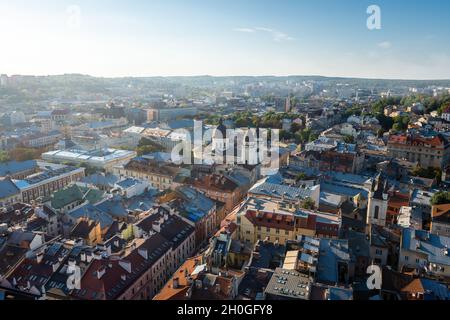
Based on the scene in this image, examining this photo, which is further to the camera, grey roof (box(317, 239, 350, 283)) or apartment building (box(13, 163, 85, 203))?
apartment building (box(13, 163, 85, 203))

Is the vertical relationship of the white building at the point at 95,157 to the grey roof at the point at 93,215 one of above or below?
above

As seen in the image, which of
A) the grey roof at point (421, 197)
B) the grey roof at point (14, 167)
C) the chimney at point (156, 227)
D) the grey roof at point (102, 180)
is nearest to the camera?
the chimney at point (156, 227)

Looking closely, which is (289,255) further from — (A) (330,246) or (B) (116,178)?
(B) (116,178)

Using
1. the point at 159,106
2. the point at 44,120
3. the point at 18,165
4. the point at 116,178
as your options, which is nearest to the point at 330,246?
the point at 116,178

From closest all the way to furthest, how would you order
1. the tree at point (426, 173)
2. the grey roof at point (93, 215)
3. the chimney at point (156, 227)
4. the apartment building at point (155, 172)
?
the chimney at point (156, 227) < the grey roof at point (93, 215) < the apartment building at point (155, 172) < the tree at point (426, 173)

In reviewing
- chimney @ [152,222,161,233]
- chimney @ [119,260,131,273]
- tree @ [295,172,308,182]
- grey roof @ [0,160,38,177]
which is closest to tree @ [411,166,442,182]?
tree @ [295,172,308,182]

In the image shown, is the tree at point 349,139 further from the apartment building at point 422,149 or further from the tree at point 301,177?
the tree at point 301,177

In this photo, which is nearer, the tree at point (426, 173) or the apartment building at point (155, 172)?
the apartment building at point (155, 172)

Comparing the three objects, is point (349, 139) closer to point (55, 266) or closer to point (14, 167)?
point (14, 167)

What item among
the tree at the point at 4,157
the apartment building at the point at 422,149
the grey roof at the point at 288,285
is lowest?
the grey roof at the point at 288,285

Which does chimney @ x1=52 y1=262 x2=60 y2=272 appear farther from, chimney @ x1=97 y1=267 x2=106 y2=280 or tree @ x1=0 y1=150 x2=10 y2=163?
tree @ x1=0 y1=150 x2=10 y2=163

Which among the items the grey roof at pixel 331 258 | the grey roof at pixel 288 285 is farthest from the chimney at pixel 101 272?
the grey roof at pixel 331 258
